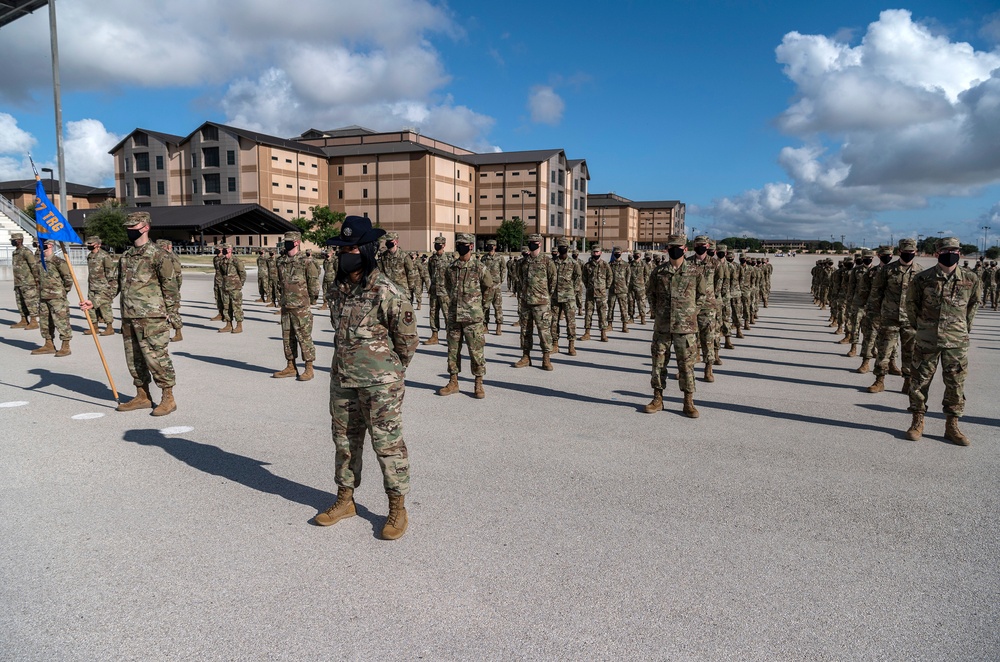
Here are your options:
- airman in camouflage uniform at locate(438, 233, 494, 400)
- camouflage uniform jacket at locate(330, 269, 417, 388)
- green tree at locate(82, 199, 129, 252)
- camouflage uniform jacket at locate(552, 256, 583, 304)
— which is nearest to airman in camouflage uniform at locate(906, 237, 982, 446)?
airman in camouflage uniform at locate(438, 233, 494, 400)

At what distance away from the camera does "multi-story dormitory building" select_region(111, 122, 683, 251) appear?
7000 cm

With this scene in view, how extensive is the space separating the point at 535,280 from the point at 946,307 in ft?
18.3

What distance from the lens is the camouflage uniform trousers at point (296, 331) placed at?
891 centimetres

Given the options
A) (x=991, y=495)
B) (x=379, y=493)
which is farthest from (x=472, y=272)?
(x=991, y=495)

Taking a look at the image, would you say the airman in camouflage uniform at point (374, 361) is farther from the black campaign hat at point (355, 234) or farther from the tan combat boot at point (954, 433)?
the tan combat boot at point (954, 433)

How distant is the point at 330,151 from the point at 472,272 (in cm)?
7571

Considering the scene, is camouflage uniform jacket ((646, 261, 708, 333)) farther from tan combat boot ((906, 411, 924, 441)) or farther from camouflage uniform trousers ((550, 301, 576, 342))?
camouflage uniform trousers ((550, 301, 576, 342))

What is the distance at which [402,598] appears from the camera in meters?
3.32

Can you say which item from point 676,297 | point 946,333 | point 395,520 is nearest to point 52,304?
point 395,520

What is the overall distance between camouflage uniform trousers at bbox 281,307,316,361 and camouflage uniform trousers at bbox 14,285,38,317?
721 centimetres

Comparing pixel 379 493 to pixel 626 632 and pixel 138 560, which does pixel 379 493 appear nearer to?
pixel 138 560

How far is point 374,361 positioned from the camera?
396cm

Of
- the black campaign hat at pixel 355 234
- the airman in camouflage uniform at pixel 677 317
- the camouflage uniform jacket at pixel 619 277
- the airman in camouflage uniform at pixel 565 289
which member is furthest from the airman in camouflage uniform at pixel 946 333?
the camouflage uniform jacket at pixel 619 277

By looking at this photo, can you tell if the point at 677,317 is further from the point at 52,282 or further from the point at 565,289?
the point at 52,282
